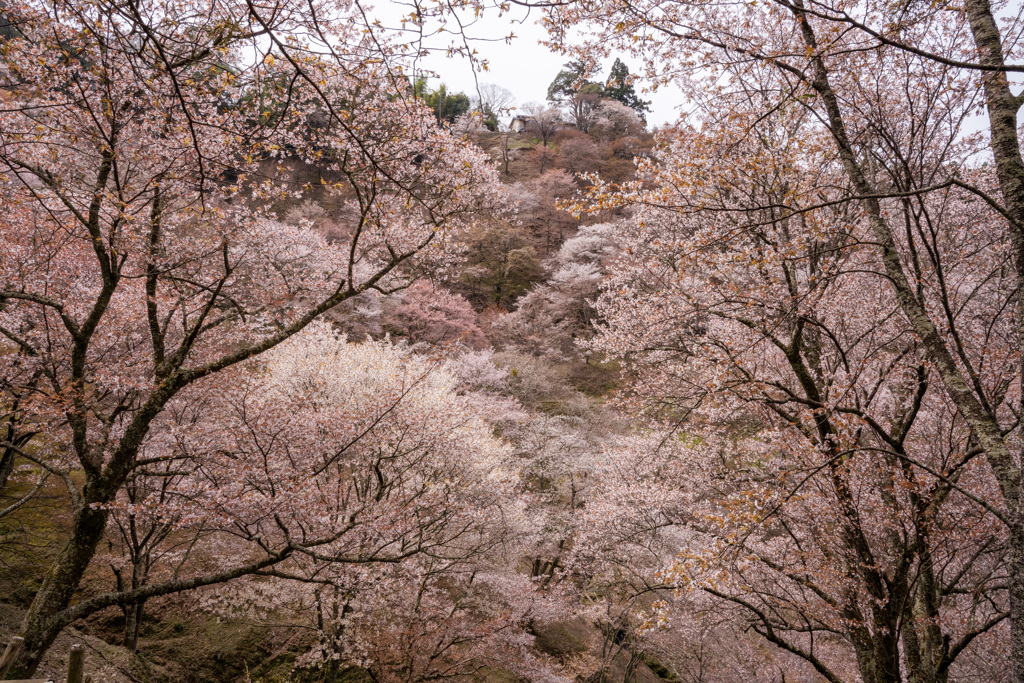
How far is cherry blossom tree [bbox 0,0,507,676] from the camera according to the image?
3822 mm

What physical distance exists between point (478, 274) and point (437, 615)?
2442 centimetres

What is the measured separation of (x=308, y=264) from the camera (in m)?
13.2

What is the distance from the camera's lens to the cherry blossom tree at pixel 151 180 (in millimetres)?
3822

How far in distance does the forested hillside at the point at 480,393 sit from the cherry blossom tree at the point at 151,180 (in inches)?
3.3

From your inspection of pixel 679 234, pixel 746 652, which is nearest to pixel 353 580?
pixel 679 234

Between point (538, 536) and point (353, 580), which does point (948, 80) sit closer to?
point (353, 580)

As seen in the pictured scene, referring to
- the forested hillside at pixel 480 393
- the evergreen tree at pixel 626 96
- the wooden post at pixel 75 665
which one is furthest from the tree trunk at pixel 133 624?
the evergreen tree at pixel 626 96

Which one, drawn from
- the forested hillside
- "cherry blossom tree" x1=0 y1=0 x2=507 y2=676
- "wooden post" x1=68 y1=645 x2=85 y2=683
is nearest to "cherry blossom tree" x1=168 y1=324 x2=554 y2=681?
the forested hillside

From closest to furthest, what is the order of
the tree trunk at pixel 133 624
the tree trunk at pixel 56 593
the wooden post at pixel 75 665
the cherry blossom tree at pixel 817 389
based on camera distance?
the wooden post at pixel 75 665 < the cherry blossom tree at pixel 817 389 < the tree trunk at pixel 56 593 < the tree trunk at pixel 133 624

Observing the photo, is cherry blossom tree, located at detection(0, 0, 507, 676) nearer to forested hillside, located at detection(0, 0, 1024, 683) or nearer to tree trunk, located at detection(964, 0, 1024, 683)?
forested hillside, located at detection(0, 0, 1024, 683)

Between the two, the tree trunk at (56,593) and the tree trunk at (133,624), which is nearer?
the tree trunk at (56,593)

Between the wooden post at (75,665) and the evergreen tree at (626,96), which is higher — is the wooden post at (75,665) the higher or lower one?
the lower one

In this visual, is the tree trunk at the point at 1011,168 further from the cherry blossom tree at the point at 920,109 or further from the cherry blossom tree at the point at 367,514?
the cherry blossom tree at the point at 367,514

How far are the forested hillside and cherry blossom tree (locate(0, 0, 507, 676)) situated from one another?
8 centimetres
